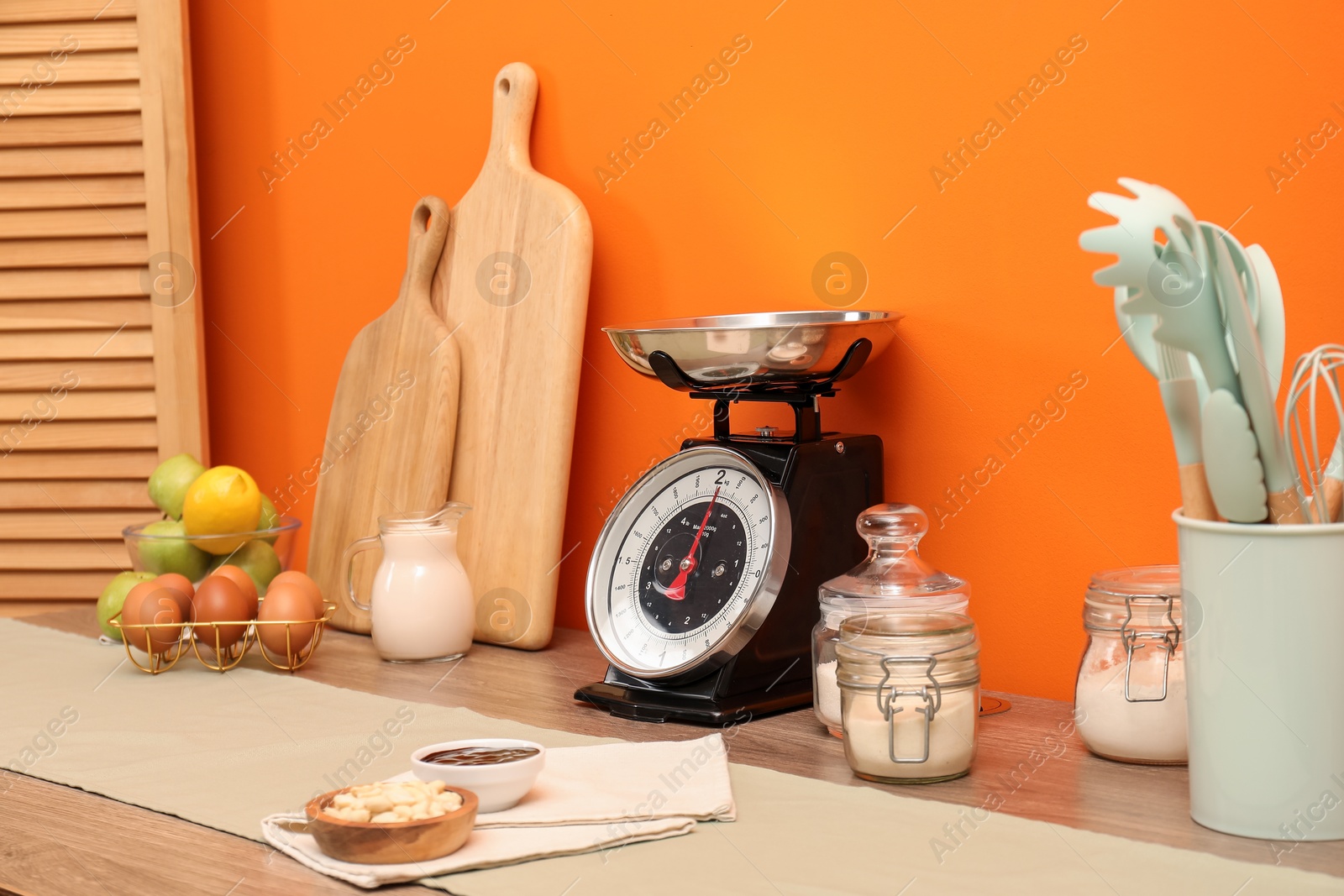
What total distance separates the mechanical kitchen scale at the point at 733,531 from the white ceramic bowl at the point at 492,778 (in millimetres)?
283

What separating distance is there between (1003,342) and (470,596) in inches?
27.7

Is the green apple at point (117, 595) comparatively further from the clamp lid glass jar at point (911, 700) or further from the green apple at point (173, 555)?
the clamp lid glass jar at point (911, 700)

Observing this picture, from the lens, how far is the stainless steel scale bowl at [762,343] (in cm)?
120

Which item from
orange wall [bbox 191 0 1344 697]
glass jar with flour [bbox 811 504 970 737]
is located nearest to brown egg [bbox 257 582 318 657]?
orange wall [bbox 191 0 1344 697]

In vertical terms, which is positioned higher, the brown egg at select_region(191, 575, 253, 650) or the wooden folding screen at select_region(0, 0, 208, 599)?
the wooden folding screen at select_region(0, 0, 208, 599)

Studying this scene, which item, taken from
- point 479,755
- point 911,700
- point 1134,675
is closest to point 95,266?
point 479,755

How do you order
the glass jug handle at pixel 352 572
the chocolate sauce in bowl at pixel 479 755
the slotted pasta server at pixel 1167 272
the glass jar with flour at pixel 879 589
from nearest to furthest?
the slotted pasta server at pixel 1167 272, the chocolate sauce in bowl at pixel 479 755, the glass jar with flour at pixel 879 589, the glass jug handle at pixel 352 572

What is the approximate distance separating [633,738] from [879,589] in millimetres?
261

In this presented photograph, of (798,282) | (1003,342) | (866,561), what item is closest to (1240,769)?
(866,561)

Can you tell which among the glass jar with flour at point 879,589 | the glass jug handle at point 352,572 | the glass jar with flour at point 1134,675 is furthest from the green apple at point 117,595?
the glass jar with flour at point 1134,675

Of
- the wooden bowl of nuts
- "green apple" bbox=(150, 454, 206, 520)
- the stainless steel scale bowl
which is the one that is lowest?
the wooden bowl of nuts

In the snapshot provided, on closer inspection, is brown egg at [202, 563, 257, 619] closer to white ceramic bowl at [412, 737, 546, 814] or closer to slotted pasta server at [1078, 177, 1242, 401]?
white ceramic bowl at [412, 737, 546, 814]

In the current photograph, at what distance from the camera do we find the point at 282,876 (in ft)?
2.74

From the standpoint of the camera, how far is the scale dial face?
3.90 feet
